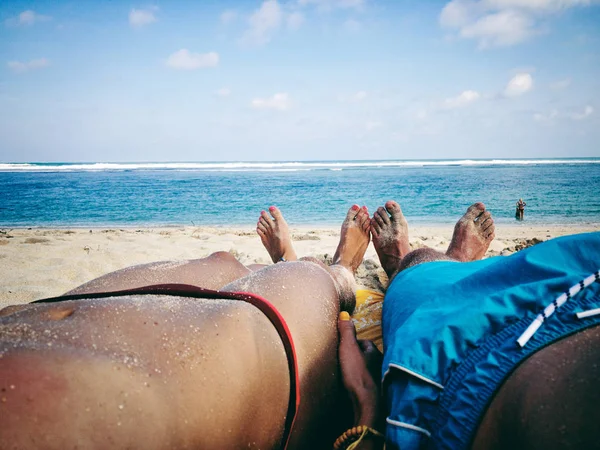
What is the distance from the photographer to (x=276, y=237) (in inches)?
131

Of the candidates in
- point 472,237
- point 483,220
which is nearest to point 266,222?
point 472,237

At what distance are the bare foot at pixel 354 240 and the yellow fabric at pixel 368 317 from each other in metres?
0.60

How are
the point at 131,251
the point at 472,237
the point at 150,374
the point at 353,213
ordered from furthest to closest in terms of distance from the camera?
the point at 131,251 → the point at 353,213 → the point at 472,237 → the point at 150,374

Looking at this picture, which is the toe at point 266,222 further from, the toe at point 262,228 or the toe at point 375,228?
the toe at point 375,228

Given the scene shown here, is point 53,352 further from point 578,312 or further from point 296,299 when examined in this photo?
point 578,312

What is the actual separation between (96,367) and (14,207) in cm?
1042

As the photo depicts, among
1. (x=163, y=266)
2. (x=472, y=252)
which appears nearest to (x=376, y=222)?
(x=472, y=252)

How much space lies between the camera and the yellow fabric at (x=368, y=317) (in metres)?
1.67

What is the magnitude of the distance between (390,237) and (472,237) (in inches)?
24.4

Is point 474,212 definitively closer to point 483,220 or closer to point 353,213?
point 483,220

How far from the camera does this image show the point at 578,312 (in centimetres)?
69

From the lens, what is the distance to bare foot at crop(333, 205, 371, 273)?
290 cm

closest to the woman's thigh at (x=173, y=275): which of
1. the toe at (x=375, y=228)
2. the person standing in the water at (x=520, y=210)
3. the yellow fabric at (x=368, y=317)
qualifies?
the yellow fabric at (x=368, y=317)

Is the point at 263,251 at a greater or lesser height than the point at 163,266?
lesser
